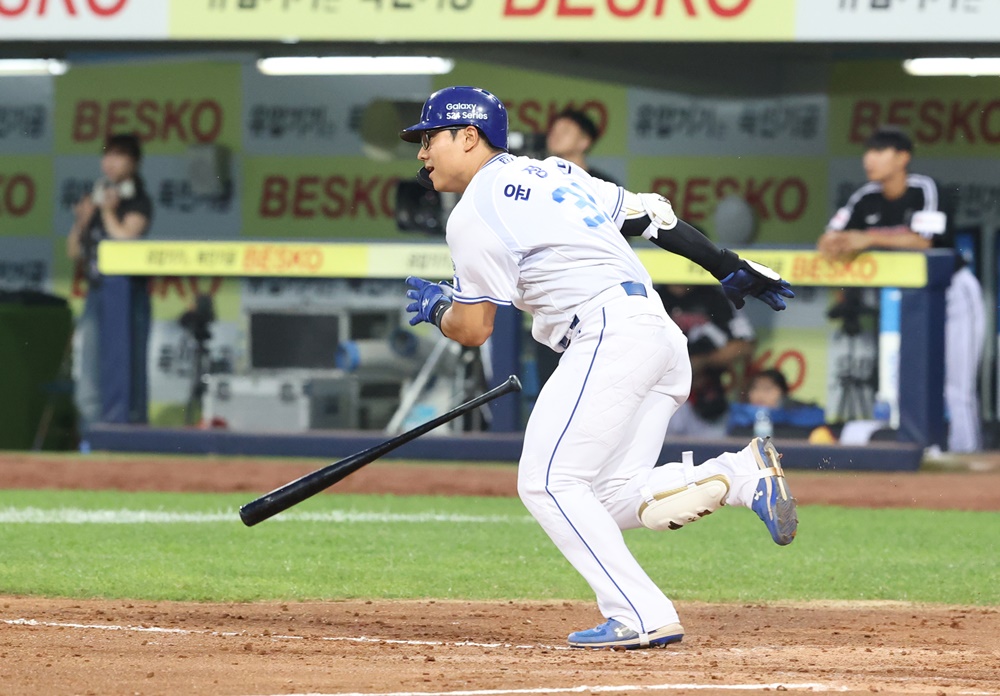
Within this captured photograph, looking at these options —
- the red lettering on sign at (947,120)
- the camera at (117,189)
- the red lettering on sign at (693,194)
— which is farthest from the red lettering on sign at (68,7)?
the red lettering on sign at (947,120)

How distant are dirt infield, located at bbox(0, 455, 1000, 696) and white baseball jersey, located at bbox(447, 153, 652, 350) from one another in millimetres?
1005

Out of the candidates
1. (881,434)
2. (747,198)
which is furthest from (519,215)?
(747,198)

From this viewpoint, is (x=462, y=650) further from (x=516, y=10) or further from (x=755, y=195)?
(x=755, y=195)

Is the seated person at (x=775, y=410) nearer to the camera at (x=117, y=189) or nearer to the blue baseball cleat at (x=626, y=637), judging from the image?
the camera at (x=117, y=189)

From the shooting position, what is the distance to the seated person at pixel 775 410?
35.2 feet

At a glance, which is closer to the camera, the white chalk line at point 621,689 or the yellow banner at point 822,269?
the white chalk line at point 621,689

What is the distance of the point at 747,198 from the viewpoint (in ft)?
44.9

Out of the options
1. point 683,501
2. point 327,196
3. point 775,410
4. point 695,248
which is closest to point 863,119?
point 775,410

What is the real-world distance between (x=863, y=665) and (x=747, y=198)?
30.7 ft

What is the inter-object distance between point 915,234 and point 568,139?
2.33 metres

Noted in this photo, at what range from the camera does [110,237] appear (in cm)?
1206

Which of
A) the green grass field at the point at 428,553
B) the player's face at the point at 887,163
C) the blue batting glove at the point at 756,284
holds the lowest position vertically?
the green grass field at the point at 428,553

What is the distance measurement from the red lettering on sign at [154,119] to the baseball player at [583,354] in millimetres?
9804

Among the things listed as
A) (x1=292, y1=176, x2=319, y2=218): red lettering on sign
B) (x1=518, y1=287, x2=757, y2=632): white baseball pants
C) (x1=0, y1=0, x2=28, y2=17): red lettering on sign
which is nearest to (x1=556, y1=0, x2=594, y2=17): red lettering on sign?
(x1=292, y1=176, x2=319, y2=218): red lettering on sign
